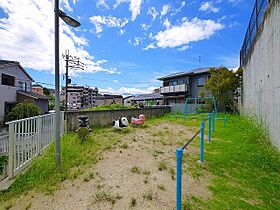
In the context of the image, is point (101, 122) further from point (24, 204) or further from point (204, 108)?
point (204, 108)

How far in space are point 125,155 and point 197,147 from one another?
6.85 ft

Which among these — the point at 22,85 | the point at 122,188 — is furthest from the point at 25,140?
the point at 22,85

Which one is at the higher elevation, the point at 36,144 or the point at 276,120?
the point at 276,120

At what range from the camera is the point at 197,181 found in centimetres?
273

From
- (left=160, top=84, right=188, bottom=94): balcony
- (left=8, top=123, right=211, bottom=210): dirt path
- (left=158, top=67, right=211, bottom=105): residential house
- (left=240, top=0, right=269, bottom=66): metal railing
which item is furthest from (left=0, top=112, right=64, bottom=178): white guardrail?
(left=160, top=84, right=188, bottom=94): balcony

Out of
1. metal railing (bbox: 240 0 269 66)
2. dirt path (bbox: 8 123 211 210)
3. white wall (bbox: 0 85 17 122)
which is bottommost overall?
dirt path (bbox: 8 123 211 210)

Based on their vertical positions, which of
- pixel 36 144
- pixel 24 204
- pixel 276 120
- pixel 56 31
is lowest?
pixel 24 204

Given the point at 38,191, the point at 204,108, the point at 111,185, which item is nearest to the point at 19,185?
the point at 38,191

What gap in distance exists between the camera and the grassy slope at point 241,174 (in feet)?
7.02

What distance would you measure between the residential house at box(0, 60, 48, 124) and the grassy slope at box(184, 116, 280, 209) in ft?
51.6

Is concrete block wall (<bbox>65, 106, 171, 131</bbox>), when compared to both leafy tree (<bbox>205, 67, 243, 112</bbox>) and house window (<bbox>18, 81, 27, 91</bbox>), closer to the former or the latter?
leafy tree (<bbox>205, 67, 243, 112</bbox>)

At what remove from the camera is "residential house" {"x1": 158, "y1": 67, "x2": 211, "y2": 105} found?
19.8m

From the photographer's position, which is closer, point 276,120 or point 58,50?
point 58,50

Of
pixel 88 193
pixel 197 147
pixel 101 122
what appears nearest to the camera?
pixel 88 193
